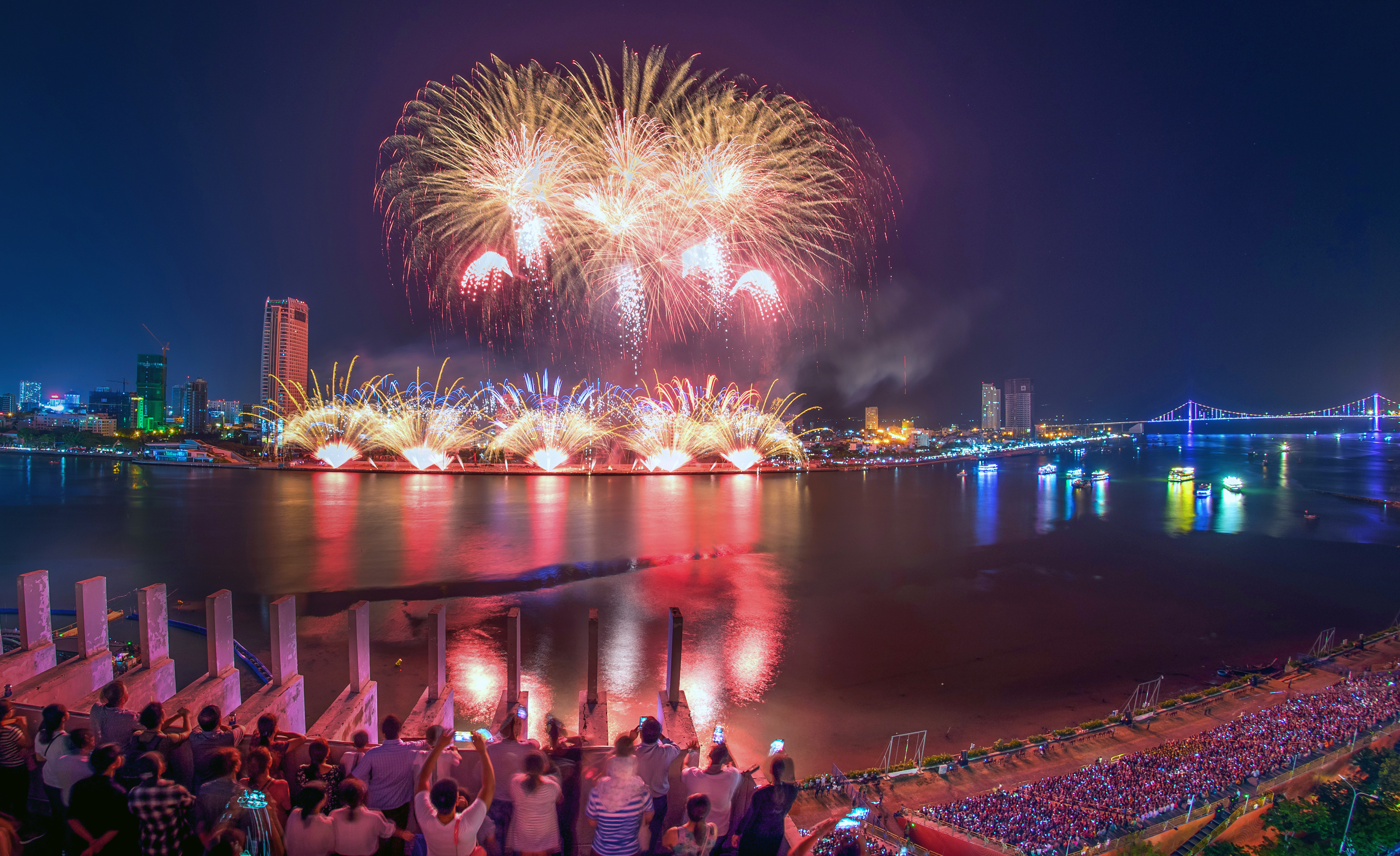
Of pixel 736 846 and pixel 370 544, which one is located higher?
pixel 736 846

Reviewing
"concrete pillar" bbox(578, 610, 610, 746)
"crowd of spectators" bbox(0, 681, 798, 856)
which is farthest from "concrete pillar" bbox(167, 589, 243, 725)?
"concrete pillar" bbox(578, 610, 610, 746)

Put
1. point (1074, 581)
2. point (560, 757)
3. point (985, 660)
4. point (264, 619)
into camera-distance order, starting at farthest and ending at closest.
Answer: point (1074, 581) < point (264, 619) < point (985, 660) < point (560, 757)

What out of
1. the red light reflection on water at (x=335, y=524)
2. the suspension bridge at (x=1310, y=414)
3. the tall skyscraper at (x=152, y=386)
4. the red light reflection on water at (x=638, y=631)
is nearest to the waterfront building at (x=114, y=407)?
the tall skyscraper at (x=152, y=386)

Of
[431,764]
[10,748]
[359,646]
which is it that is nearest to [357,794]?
[431,764]

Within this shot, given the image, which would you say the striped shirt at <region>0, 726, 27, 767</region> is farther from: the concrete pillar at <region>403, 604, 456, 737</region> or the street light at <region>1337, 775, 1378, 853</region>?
the street light at <region>1337, 775, 1378, 853</region>

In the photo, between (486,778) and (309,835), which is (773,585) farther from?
(309,835)

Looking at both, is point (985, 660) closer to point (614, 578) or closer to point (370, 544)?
point (614, 578)

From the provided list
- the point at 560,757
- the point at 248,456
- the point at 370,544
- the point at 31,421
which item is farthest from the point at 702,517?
the point at 31,421
